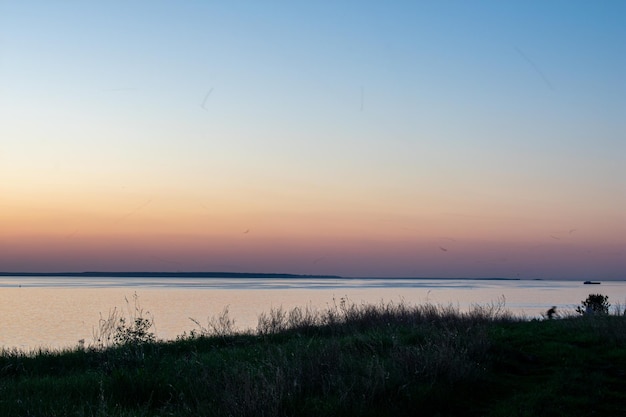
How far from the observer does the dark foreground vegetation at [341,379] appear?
35.3ft

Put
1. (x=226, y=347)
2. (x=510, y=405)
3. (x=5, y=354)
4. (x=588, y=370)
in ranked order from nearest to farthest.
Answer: (x=510, y=405) → (x=588, y=370) → (x=5, y=354) → (x=226, y=347)

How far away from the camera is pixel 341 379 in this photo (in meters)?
11.5

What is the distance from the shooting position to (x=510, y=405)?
11.7m

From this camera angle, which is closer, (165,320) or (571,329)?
(571,329)

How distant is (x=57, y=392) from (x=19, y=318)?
39.2 m

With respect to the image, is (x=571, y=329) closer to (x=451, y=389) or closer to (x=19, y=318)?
(x=451, y=389)

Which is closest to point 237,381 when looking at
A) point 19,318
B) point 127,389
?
point 127,389

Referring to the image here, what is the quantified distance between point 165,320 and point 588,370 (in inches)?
1463

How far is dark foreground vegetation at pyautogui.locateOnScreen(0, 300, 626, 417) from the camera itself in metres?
10.8

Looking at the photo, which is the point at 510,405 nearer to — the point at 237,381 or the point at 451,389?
the point at 451,389

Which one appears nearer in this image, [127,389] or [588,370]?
[127,389]

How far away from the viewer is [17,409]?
1073cm

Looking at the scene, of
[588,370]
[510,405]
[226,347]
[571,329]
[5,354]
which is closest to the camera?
[510,405]

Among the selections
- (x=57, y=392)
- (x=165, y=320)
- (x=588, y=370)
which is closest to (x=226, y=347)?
(x=57, y=392)
